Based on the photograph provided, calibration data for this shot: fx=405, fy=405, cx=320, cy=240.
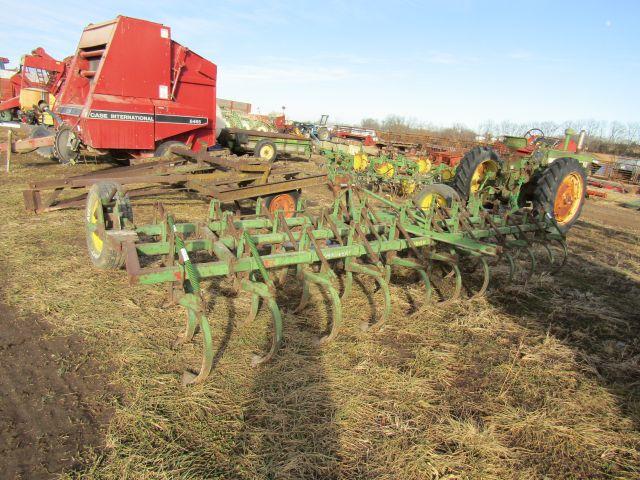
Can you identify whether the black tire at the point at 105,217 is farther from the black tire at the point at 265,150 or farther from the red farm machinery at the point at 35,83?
the red farm machinery at the point at 35,83

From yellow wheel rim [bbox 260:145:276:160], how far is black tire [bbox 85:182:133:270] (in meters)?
7.80

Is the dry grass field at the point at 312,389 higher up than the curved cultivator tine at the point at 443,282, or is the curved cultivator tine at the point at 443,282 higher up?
the curved cultivator tine at the point at 443,282

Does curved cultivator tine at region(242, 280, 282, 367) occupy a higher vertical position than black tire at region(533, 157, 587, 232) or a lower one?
lower

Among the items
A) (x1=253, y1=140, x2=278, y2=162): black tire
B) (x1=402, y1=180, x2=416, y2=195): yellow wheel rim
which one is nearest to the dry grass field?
(x1=402, y1=180, x2=416, y2=195): yellow wheel rim

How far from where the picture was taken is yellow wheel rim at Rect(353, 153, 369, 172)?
10.5 m

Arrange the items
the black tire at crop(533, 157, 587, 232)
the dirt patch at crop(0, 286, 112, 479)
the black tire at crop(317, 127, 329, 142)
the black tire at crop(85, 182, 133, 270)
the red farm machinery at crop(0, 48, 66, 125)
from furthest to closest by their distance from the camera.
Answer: the black tire at crop(317, 127, 329, 142)
the red farm machinery at crop(0, 48, 66, 125)
the black tire at crop(533, 157, 587, 232)
the black tire at crop(85, 182, 133, 270)
the dirt patch at crop(0, 286, 112, 479)

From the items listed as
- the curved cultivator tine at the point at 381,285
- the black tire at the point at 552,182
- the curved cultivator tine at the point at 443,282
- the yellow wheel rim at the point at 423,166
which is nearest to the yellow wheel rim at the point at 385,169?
the yellow wheel rim at the point at 423,166

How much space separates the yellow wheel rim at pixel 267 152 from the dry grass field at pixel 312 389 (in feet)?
25.9

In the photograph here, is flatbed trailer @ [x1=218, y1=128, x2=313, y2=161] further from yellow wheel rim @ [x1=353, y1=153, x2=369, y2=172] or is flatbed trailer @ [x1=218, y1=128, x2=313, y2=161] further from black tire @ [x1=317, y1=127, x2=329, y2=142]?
black tire @ [x1=317, y1=127, x2=329, y2=142]

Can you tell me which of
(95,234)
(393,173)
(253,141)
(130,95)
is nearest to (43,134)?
(130,95)

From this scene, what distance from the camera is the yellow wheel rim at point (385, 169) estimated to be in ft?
32.2

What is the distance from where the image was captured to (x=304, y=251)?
316 cm

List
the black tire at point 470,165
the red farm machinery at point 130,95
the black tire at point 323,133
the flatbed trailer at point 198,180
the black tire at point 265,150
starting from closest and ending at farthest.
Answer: the flatbed trailer at point 198,180, the black tire at point 470,165, the red farm machinery at point 130,95, the black tire at point 265,150, the black tire at point 323,133

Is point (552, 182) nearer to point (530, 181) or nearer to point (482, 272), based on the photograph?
point (530, 181)
